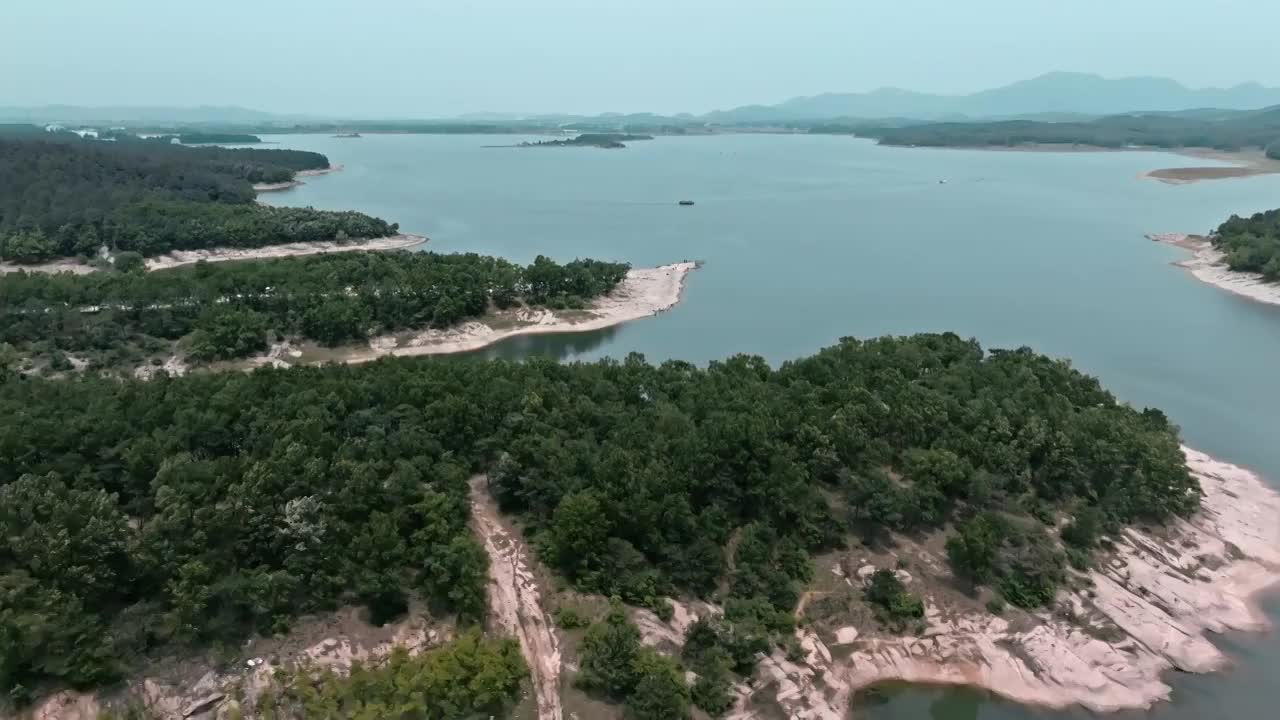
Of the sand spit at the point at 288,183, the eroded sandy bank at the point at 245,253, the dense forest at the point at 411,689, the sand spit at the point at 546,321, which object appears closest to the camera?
the dense forest at the point at 411,689

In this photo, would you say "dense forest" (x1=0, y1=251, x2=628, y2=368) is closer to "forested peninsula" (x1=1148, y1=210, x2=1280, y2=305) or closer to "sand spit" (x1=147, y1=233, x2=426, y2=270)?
"sand spit" (x1=147, y1=233, x2=426, y2=270)

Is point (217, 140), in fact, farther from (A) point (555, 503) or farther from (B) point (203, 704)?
(B) point (203, 704)

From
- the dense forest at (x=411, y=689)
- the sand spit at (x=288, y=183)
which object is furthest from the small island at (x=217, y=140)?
the dense forest at (x=411, y=689)

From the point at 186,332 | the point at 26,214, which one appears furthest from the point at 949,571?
the point at 26,214

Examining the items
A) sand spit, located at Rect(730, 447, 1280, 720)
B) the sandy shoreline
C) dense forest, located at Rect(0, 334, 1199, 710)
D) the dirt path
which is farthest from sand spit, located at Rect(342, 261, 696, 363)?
sand spit, located at Rect(730, 447, 1280, 720)

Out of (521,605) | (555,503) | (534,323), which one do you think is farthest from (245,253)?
(521,605)

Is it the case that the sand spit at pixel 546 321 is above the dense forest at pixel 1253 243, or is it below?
below

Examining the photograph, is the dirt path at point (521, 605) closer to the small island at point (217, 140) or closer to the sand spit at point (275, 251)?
the sand spit at point (275, 251)
